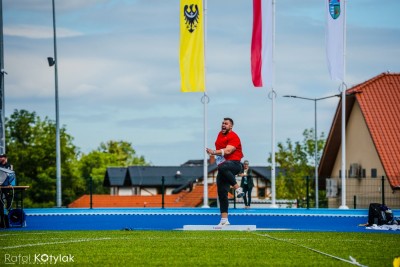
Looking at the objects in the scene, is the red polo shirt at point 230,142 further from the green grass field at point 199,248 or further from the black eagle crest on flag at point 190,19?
the black eagle crest on flag at point 190,19

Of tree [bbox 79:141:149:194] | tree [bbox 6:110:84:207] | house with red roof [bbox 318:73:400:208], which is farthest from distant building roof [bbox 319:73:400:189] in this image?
tree [bbox 79:141:149:194]

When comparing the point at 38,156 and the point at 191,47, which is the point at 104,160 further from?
the point at 191,47

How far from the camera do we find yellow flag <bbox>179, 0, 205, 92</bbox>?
3156cm

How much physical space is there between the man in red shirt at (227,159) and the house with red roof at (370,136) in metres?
28.7

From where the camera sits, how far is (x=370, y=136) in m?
54.3

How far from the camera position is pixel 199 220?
1062 inches

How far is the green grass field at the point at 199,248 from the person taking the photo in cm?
1307

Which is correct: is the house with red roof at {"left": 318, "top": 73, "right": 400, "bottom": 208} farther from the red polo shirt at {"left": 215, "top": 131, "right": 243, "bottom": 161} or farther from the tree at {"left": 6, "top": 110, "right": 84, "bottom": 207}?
the tree at {"left": 6, "top": 110, "right": 84, "bottom": 207}

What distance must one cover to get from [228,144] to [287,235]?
279 centimetres

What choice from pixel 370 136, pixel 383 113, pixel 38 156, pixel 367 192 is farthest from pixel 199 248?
pixel 38 156

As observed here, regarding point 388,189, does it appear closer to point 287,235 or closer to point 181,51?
point 181,51

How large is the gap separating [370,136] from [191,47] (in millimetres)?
24747

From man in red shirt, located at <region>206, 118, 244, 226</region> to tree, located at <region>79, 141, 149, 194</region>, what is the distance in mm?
119309

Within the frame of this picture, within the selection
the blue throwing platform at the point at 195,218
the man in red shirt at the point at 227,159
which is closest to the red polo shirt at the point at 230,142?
the man in red shirt at the point at 227,159
